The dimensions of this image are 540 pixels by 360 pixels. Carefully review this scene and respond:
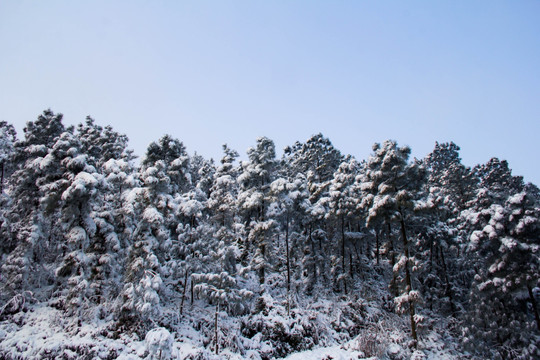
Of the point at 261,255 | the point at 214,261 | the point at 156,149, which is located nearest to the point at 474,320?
the point at 261,255

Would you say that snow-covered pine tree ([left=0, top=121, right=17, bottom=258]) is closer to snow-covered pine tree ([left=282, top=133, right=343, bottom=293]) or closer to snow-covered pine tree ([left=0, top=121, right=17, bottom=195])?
snow-covered pine tree ([left=0, top=121, right=17, bottom=195])

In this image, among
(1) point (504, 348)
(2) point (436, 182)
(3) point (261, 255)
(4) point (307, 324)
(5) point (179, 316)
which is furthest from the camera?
(2) point (436, 182)

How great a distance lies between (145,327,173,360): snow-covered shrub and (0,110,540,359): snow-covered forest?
5cm

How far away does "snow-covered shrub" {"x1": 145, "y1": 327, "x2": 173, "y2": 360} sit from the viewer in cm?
1427

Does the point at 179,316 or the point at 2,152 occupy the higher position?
the point at 2,152

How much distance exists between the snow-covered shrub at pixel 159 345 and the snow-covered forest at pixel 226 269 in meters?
0.05

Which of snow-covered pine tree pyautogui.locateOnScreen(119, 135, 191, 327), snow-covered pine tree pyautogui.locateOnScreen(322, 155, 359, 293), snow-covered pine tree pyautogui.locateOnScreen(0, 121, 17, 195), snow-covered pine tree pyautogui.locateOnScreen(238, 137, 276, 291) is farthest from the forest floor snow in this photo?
snow-covered pine tree pyautogui.locateOnScreen(0, 121, 17, 195)

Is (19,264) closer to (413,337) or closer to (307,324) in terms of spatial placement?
(307,324)

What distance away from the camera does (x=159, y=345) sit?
14227 mm

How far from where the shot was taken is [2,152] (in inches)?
1164

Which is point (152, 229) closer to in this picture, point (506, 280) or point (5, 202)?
point (5, 202)

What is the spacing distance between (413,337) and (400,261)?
5.49 metres

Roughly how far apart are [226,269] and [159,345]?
9383 mm

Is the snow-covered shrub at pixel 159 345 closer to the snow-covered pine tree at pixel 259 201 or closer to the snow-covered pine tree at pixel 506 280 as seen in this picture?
the snow-covered pine tree at pixel 259 201
